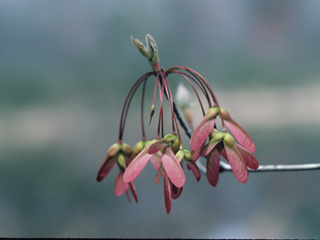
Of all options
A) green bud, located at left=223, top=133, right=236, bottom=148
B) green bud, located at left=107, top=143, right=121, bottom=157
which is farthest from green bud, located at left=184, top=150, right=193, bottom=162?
green bud, located at left=107, top=143, right=121, bottom=157

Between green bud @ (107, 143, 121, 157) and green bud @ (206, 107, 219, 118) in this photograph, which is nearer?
green bud @ (206, 107, 219, 118)

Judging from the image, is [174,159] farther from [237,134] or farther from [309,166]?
[309,166]

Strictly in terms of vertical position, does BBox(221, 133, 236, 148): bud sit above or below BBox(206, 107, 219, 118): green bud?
below

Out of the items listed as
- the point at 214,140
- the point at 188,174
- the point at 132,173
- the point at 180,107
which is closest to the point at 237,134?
the point at 214,140

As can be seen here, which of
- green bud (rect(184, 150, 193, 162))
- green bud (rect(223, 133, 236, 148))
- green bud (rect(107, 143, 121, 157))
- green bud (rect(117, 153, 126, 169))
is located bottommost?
green bud (rect(117, 153, 126, 169))

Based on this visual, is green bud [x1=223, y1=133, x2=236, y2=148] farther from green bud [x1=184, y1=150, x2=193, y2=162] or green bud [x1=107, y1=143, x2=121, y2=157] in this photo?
green bud [x1=107, y1=143, x2=121, y2=157]

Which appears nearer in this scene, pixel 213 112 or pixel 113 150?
pixel 213 112

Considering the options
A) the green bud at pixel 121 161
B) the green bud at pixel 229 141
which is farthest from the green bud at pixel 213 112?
the green bud at pixel 121 161

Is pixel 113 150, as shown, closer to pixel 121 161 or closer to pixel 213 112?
pixel 121 161

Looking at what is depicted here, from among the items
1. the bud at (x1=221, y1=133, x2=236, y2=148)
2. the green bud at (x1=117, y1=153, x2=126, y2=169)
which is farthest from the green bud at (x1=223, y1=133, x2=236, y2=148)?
the green bud at (x1=117, y1=153, x2=126, y2=169)

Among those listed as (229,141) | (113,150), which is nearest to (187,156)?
(229,141)

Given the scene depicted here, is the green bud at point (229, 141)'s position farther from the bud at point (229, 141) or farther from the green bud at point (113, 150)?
the green bud at point (113, 150)
